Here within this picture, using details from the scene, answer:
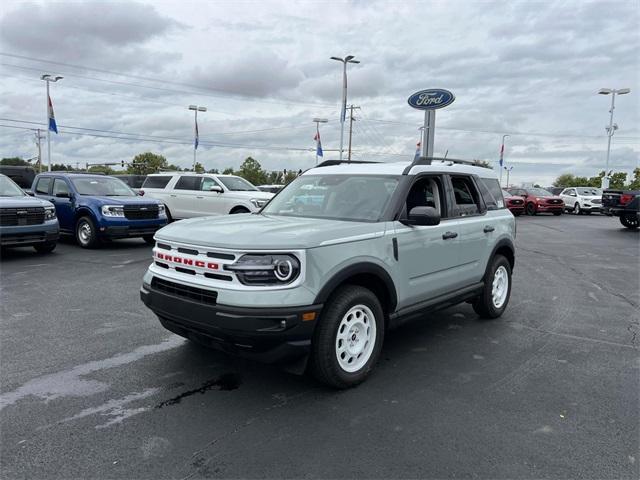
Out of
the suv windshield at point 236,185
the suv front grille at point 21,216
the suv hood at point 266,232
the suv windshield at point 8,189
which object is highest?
the suv windshield at point 236,185

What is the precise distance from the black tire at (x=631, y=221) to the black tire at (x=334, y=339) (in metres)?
19.5

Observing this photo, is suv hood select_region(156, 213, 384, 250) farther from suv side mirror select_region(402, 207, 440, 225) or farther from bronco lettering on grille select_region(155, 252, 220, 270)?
suv side mirror select_region(402, 207, 440, 225)

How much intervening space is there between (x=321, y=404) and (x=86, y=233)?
9.95 meters

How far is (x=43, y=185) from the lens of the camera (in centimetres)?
1298

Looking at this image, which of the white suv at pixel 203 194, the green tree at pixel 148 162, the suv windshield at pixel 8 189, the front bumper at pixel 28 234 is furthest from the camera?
the green tree at pixel 148 162

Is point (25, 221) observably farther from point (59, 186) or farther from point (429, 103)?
point (429, 103)

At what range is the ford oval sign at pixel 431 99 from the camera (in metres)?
18.1

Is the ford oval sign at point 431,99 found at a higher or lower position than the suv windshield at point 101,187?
higher

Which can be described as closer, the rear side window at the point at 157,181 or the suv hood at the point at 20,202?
the suv hood at the point at 20,202

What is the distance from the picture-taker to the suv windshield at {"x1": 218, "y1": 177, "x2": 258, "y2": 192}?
15.0 m

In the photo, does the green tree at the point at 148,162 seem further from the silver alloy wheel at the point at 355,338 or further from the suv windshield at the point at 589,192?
the silver alloy wheel at the point at 355,338

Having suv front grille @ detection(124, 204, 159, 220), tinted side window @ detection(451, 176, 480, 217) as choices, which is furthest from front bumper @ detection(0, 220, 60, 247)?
tinted side window @ detection(451, 176, 480, 217)

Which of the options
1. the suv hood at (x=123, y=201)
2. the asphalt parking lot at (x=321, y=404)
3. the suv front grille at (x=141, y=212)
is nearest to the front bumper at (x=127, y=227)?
the suv front grille at (x=141, y=212)

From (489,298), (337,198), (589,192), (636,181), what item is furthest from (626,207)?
(636,181)
